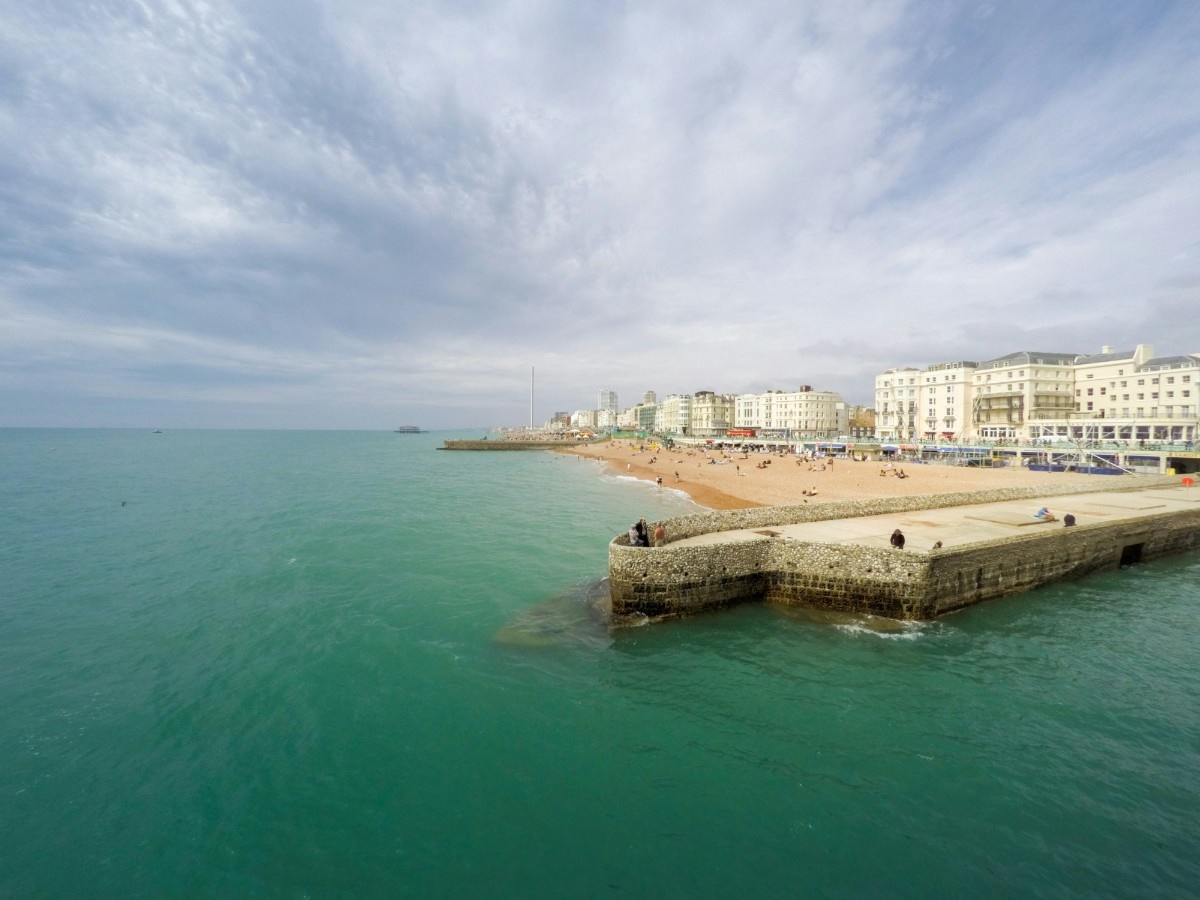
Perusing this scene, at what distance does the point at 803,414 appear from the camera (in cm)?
13525

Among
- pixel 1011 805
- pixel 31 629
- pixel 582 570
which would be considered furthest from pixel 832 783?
pixel 31 629

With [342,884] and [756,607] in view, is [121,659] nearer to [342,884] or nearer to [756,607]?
[342,884]

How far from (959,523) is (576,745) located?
20129mm

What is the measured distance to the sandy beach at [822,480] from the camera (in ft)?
135

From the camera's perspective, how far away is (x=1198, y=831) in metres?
7.72

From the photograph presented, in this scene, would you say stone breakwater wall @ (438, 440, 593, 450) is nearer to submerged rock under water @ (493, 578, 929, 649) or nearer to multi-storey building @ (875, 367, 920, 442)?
multi-storey building @ (875, 367, 920, 442)

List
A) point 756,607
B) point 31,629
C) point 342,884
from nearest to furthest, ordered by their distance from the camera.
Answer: point 342,884 → point 31,629 → point 756,607

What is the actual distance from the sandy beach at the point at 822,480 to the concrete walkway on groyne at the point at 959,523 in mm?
5827

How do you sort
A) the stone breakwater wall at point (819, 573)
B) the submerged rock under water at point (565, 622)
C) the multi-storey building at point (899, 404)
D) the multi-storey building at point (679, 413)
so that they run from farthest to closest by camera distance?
the multi-storey building at point (679, 413)
the multi-storey building at point (899, 404)
the stone breakwater wall at point (819, 573)
the submerged rock under water at point (565, 622)

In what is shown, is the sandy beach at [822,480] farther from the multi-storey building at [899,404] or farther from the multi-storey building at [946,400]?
the multi-storey building at [899,404]

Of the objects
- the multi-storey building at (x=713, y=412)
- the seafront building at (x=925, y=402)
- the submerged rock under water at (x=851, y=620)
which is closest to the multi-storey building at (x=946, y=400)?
the seafront building at (x=925, y=402)

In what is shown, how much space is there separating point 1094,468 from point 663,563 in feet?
206

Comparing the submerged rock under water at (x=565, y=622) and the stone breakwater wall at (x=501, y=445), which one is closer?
the submerged rock under water at (x=565, y=622)

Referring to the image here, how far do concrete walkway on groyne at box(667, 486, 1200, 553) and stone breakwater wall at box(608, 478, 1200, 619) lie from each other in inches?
21.7
